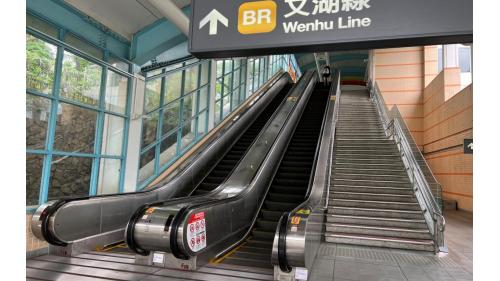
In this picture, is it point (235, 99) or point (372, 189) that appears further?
point (235, 99)

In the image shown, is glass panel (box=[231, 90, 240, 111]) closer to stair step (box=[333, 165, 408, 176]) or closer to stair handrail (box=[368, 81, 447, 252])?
stair handrail (box=[368, 81, 447, 252])

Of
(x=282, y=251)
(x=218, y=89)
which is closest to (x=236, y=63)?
(x=218, y=89)

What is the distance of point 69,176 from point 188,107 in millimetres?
4395

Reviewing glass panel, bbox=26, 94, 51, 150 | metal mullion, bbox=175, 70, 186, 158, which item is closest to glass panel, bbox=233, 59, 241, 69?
metal mullion, bbox=175, 70, 186, 158

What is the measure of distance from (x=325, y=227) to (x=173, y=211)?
3153 mm

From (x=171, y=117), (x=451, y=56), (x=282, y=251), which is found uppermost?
(x=451, y=56)

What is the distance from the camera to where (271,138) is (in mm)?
8867

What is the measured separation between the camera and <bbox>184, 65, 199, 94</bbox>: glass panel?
9594 millimetres

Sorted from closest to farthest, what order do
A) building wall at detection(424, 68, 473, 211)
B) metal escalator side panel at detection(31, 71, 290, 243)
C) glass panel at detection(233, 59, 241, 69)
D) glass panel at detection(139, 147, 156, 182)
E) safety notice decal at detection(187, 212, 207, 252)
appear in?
safety notice decal at detection(187, 212, 207, 252) → metal escalator side panel at detection(31, 71, 290, 243) → glass panel at detection(139, 147, 156, 182) → building wall at detection(424, 68, 473, 211) → glass panel at detection(233, 59, 241, 69)

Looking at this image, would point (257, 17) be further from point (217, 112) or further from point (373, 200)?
point (217, 112)

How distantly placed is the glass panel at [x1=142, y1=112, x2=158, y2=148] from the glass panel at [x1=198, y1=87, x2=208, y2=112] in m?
2.37

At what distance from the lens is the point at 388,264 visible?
4793 millimetres

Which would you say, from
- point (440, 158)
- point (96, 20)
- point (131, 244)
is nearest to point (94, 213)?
point (131, 244)

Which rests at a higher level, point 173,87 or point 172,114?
point 173,87
